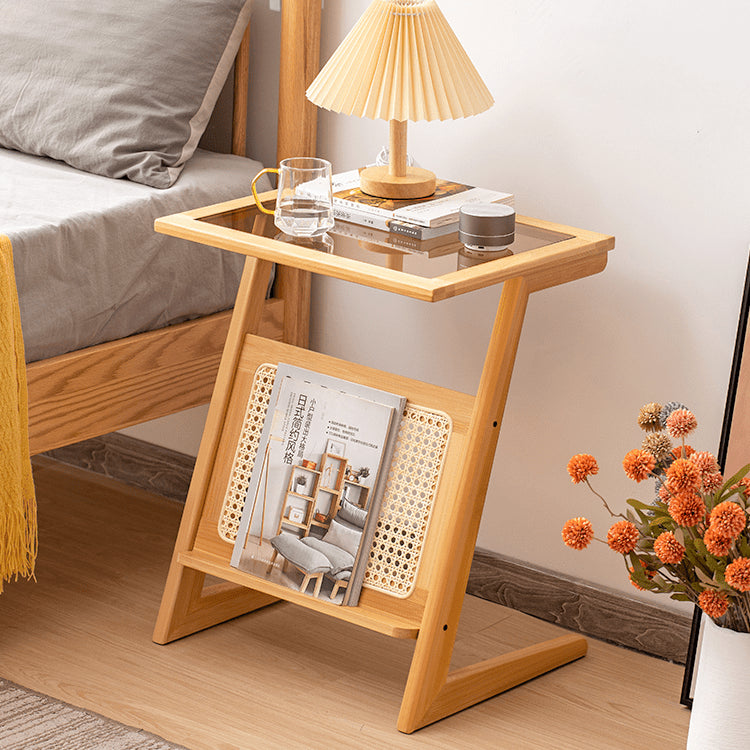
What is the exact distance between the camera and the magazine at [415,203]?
161cm

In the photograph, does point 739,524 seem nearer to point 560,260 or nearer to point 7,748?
point 560,260

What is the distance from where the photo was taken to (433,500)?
162 cm

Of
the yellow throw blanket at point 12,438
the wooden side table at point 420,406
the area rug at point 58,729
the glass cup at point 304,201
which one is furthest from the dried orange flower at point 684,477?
the yellow throw blanket at point 12,438

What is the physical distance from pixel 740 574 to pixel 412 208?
648 mm

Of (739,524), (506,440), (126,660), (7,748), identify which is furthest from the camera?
(506,440)

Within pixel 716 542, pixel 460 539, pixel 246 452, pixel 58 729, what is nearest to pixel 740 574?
pixel 716 542

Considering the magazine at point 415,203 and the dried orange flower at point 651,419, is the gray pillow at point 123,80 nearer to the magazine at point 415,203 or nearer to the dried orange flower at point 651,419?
the magazine at point 415,203

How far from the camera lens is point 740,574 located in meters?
1.26

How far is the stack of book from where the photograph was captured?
1603 mm

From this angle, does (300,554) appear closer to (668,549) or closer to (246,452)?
(246,452)

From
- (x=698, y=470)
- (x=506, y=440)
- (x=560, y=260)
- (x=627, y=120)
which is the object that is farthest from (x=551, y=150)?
(x=698, y=470)

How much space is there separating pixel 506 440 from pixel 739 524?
69cm

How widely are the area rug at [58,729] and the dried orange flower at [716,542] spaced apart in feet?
2.29

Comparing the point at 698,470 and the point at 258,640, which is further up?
the point at 698,470
